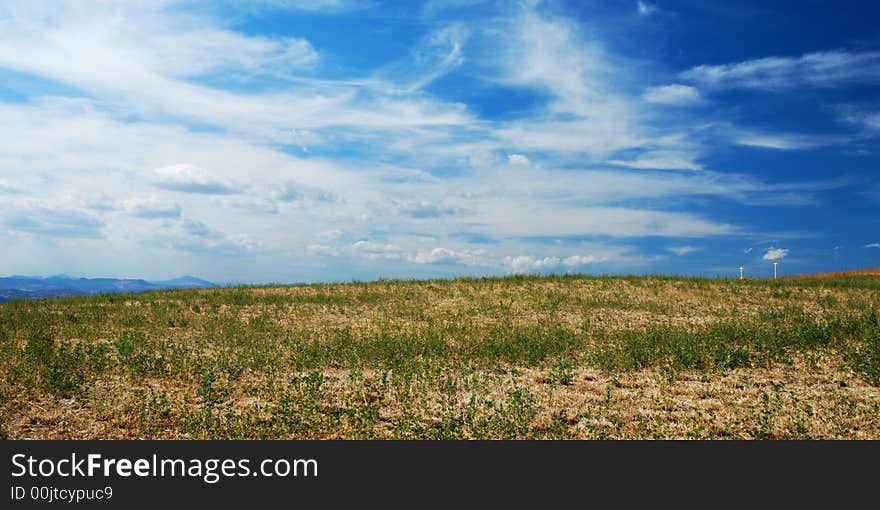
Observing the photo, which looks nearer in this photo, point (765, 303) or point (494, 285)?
point (765, 303)

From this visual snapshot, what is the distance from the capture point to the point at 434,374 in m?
11.9

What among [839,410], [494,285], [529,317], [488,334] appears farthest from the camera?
[494,285]

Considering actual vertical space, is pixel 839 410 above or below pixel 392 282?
below

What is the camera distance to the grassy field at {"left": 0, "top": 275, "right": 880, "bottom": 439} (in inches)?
347

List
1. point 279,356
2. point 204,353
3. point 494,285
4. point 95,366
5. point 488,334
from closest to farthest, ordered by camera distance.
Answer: point 95,366 → point 279,356 → point 204,353 → point 488,334 → point 494,285

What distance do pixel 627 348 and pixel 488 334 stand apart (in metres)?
4.01

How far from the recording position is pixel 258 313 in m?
23.8

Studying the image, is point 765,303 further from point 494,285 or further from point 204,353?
point 204,353

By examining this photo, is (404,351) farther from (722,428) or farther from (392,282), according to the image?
(392,282)

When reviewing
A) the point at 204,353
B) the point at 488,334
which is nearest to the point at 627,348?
the point at 488,334

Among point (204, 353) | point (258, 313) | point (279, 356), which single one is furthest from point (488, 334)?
point (258, 313)

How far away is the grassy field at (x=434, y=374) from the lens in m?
8.81
